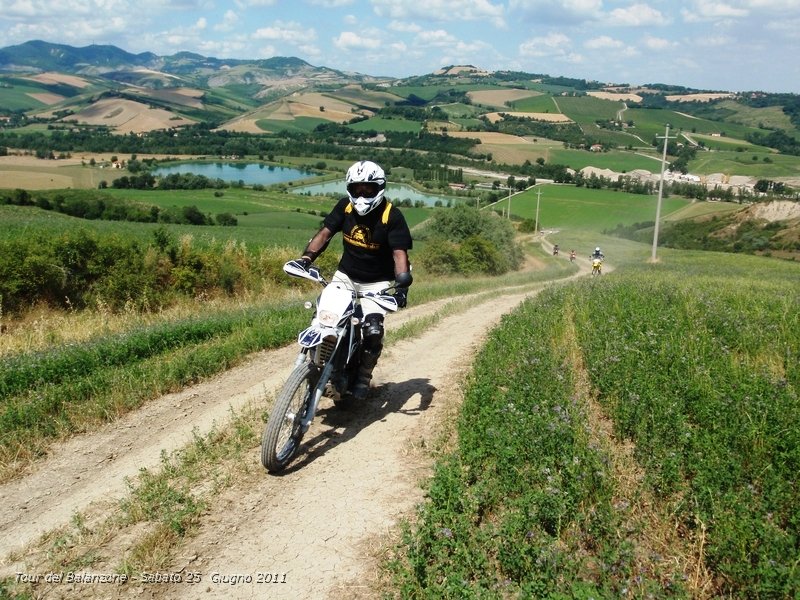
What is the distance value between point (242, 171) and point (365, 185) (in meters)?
116

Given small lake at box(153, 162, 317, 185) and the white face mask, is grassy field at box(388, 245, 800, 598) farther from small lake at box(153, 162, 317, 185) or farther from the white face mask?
small lake at box(153, 162, 317, 185)

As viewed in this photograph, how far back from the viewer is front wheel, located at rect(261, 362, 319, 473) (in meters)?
5.30

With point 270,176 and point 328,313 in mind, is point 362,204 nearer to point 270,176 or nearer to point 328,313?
point 328,313

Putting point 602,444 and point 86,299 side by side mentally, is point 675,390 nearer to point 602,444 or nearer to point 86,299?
point 602,444

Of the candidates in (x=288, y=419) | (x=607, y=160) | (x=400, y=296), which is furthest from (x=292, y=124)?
(x=288, y=419)

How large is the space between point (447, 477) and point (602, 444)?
1538 millimetres

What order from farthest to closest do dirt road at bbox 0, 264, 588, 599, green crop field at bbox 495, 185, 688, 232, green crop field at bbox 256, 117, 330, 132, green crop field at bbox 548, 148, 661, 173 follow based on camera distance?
green crop field at bbox 256, 117, 330, 132
green crop field at bbox 548, 148, 661, 173
green crop field at bbox 495, 185, 688, 232
dirt road at bbox 0, 264, 588, 599

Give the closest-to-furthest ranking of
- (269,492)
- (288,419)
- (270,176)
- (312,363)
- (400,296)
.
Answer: (269,492) → (288,419) → (312,363) → (400,296) → (270,176)

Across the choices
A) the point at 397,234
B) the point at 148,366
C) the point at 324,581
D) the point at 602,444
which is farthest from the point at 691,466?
the point at 148,366

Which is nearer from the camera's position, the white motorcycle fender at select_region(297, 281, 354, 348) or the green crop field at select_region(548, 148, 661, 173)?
the white motorcycle fender at select_region(297, 281, 354, 348)

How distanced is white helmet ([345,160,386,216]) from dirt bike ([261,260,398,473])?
0.86 m

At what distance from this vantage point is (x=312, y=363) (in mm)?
5746

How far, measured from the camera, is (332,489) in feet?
17.2

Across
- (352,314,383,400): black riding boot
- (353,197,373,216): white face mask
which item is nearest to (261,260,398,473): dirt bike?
(352,314,383,400): black riding boot
